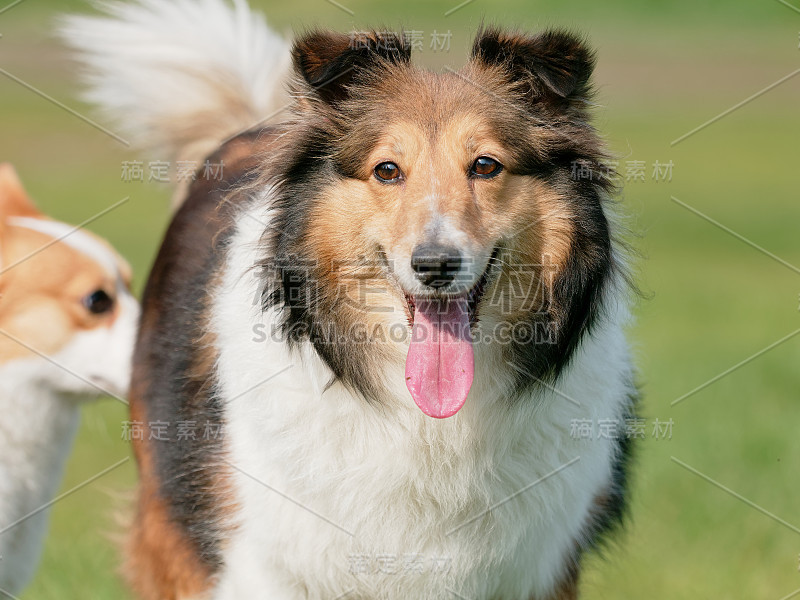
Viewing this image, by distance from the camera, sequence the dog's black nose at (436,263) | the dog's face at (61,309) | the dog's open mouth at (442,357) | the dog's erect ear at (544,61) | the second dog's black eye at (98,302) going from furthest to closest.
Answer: the second dog's black eye at (98,302)
the dog's face at (61,309)
the dog's erect ear at (544,61)
the dog's open mouth at (442,357)
the dog's black nose at (436,263)

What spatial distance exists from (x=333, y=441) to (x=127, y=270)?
5.77 ft

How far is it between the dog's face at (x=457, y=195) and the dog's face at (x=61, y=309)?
1.29 meters

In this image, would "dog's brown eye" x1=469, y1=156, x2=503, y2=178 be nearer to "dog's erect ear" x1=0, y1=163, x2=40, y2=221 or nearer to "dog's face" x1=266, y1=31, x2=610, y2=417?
"dog's face" x1=266, y1=31, x2=610, y2=417

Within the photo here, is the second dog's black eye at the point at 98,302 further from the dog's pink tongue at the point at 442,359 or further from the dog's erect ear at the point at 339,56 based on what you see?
the dog's pink tongue at the point at 442,359

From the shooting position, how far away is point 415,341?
362cm

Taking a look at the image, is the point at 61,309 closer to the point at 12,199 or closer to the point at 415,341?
the point at 12,199

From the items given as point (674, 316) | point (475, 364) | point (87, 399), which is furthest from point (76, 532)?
point (674, 316)

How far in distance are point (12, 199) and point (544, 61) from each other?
8.73 ft

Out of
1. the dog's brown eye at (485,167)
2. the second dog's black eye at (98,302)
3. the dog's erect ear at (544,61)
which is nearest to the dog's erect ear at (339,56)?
the dog's erect ear at (544,61)

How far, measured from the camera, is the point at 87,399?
4.63 metres

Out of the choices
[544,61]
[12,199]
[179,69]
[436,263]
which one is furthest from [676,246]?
[436,263]

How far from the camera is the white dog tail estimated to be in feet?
18.8

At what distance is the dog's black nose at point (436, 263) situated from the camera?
331 cm

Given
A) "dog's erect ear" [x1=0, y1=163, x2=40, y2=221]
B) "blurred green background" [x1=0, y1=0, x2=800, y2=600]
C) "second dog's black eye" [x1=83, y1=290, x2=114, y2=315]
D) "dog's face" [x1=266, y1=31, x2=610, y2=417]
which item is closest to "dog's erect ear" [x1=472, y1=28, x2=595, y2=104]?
"dog's face" [x1=266, y1=31, x2=610, y2=417]
